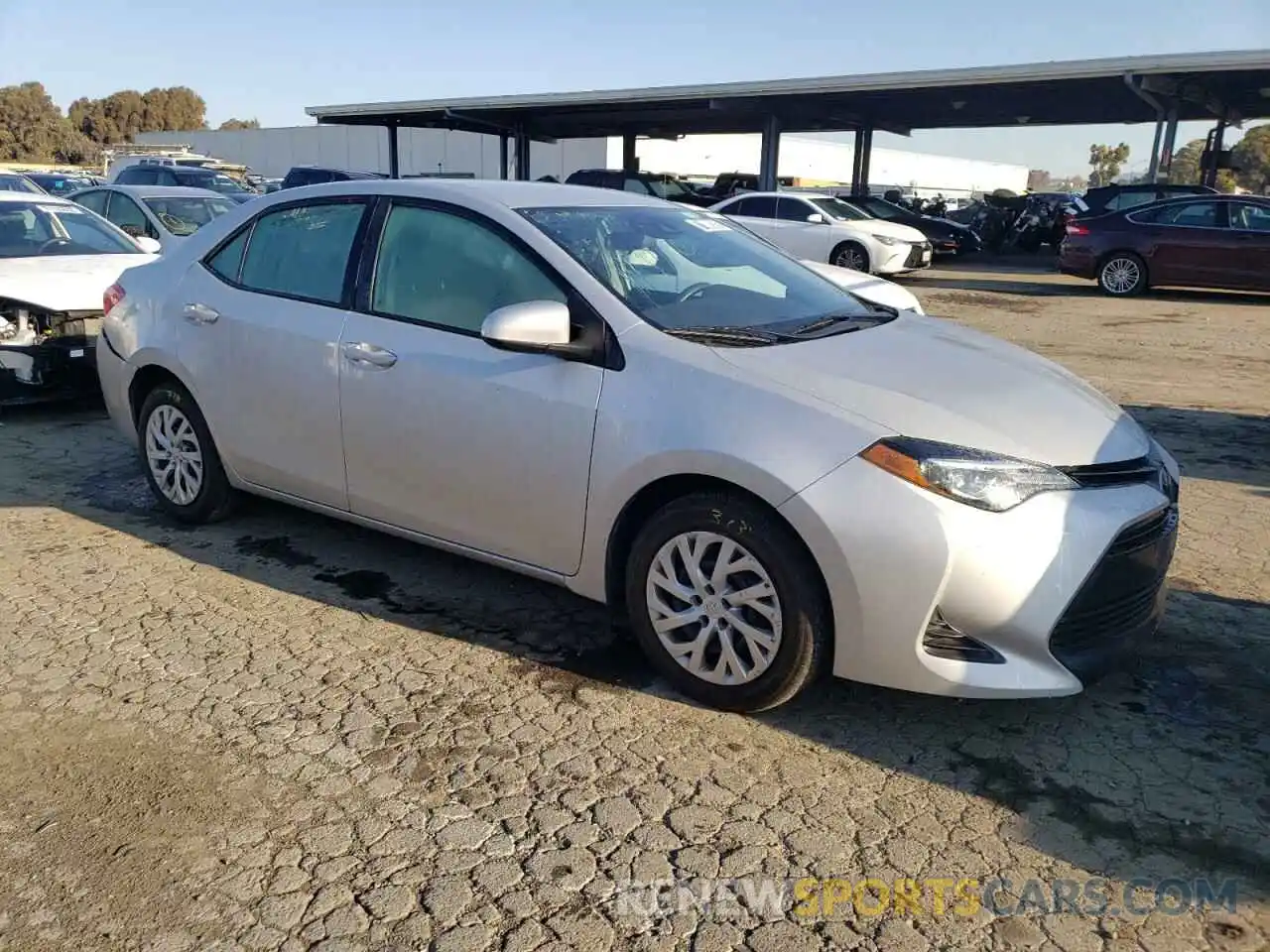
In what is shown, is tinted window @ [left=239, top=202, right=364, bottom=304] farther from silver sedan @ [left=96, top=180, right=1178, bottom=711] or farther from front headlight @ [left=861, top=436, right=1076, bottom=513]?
front headlight @ [left=861, top=436, right=1076, bottom=513]

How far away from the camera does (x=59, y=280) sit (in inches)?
285

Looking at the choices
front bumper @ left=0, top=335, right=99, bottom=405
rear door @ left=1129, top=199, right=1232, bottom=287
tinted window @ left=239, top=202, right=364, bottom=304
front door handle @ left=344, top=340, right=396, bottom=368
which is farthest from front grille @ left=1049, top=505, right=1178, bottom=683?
rear door @ left=1129, top=199, right=1232, bottom=287

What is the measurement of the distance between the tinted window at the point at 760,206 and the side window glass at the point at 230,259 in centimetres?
1486

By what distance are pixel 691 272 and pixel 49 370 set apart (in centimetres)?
498

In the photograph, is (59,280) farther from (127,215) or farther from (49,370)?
(127,215)

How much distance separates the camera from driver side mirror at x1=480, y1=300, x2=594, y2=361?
3.51 meters

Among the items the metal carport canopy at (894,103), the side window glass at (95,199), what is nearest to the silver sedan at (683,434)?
the side window glass at (95,199)

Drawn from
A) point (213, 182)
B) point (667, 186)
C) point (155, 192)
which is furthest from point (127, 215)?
point (667, 186)

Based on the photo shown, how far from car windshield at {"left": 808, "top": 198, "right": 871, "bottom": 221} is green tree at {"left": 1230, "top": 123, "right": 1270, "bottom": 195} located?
62944mm

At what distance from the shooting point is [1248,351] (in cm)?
1125

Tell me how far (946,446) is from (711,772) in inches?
46.9

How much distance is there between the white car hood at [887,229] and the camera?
18266 millimetres

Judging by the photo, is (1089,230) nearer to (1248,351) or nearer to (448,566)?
(1248,351)

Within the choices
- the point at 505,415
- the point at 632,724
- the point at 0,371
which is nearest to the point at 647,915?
the point at 632,724
